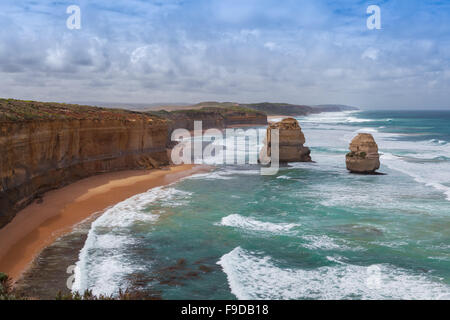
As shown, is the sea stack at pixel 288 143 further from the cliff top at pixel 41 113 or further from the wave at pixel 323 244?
the wave at pixel 323 244

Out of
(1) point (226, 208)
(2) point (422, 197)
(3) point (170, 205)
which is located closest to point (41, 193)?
(3) point (170, 205)

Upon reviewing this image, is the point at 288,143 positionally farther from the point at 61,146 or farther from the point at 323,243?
the point at 323,243

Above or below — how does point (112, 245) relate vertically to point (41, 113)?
below

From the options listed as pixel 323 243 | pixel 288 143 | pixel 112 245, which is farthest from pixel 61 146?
pixel 288 143
